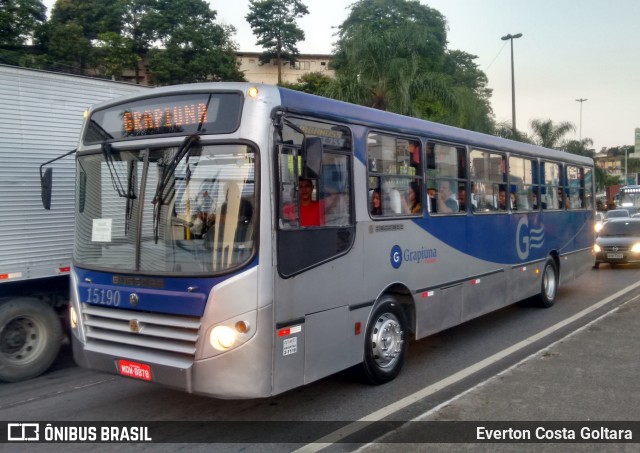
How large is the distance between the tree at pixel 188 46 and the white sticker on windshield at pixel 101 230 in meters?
41.3

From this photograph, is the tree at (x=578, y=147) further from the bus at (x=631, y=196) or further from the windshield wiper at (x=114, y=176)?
the windshield wiper at (x=114, y=176)

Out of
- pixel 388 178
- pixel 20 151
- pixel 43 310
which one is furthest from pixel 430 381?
pixel 20 151

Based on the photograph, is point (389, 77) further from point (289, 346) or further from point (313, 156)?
point (289, 346)

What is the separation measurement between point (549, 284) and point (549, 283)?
25mm

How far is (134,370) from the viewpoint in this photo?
17.2ft

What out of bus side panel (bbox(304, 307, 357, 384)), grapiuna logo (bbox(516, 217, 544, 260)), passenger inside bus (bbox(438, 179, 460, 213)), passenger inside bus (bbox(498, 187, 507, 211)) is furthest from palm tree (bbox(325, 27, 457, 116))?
bus side panel (bbox(304, 307, 357, 384))

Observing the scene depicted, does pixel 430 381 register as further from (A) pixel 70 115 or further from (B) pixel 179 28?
(B) pixel 179 28

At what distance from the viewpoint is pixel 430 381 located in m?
6.85

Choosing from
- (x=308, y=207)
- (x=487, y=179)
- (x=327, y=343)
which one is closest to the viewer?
(x=308, y=207)

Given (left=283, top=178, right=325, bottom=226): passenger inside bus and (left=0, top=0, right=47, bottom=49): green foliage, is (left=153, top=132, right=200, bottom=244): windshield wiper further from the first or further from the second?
(left=0, top=0, right=47, bottom=49): green foliage

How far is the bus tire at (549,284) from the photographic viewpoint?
11.4 meters

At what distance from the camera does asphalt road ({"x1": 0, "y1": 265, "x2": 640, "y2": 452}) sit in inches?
206

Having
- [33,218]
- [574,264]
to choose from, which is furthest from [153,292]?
[574,264]

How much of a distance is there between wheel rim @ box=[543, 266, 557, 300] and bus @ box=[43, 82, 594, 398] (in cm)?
517
